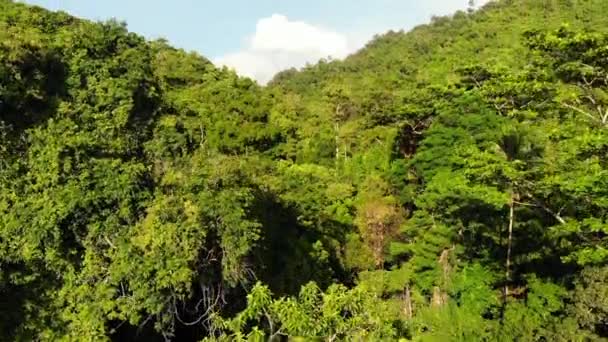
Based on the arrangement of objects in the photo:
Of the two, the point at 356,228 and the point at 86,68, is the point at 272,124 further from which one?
the point at 86,68

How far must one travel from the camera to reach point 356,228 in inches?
1222

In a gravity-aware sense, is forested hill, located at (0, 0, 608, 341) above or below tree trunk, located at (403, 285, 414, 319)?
above

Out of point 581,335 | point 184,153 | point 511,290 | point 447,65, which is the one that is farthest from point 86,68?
point 447,65

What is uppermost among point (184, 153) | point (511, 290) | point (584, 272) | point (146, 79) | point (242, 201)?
point (146, 79)

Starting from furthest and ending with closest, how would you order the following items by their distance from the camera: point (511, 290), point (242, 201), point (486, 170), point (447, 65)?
point (447, 65)
point (511, 290)
point (486, 170)
point (242, 201)

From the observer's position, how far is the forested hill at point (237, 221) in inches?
647

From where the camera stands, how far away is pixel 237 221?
1747 centimetres

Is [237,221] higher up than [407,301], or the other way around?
[237,221]

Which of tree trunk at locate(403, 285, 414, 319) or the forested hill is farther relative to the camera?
tree trunk at locate(403, 285, 414, 319)

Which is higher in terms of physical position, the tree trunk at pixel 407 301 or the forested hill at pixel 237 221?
the forested hill at pixel 237 221

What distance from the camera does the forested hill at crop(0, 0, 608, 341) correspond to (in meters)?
16.4

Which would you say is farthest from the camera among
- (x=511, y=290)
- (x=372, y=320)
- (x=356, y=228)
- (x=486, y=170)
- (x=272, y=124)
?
(x=272, y=124)

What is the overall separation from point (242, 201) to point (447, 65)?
35.2m

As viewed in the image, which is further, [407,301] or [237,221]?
[407,301]
